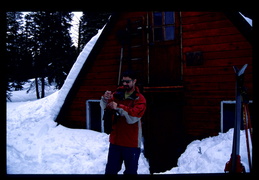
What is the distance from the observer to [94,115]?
275 inches

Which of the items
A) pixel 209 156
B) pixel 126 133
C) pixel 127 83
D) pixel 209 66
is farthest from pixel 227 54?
pixel 126 133

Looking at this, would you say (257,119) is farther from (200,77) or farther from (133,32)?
(133,32)

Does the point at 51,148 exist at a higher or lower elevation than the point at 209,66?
lower

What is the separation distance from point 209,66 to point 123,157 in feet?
14.4

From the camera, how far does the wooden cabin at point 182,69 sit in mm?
5270

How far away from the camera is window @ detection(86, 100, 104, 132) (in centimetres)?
685

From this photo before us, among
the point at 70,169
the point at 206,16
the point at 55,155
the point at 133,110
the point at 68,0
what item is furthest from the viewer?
the point at 206,16

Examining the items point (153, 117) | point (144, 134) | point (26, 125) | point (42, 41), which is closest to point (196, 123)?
point (153, 117)

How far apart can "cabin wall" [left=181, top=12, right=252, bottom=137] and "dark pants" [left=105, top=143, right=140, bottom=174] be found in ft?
11.4

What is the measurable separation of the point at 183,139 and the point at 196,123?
736 millimetres

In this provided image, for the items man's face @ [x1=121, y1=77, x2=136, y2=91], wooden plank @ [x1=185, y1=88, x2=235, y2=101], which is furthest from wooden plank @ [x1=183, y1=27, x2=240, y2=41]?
man's face @ [x1=121, y1=77, x2=136, y2=91]

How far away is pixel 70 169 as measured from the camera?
4293 mm

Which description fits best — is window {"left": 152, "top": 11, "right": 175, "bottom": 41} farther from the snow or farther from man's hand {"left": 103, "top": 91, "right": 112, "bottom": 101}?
man's hand {"left": 103, "top": 91, "right": 112, "bottom": 101}

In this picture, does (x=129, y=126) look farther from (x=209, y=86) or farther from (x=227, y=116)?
(x=227, y=116)
